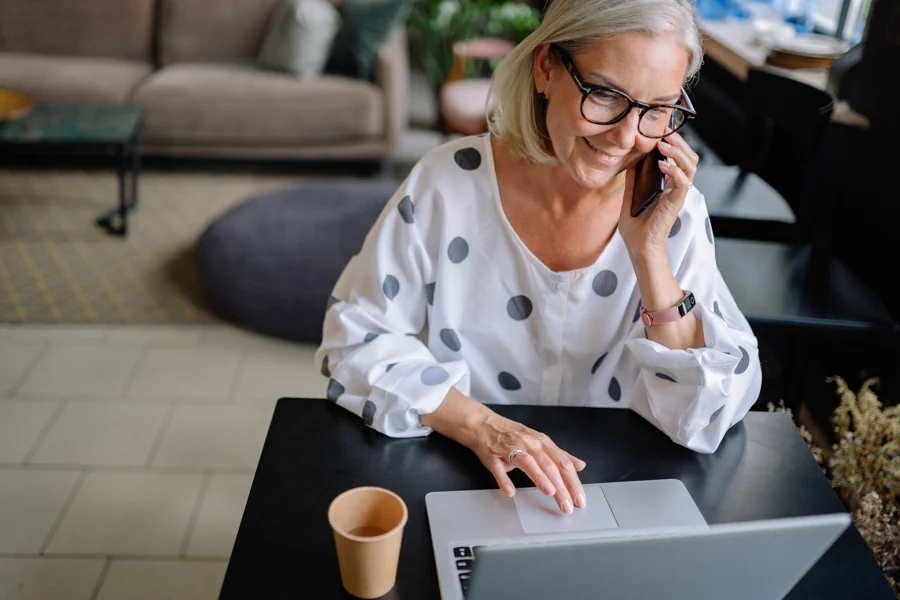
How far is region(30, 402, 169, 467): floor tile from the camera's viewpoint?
2.07 metres

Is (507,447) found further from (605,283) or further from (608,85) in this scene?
(608,85)

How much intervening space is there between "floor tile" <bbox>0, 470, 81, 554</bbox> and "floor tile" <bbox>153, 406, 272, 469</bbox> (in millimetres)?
228

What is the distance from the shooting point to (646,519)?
962 mm

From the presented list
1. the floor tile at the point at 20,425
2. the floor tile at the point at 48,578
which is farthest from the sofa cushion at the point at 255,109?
the floor tile at the point at 48,578

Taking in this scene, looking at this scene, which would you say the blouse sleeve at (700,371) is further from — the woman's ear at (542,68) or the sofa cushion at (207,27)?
the sofa cushion at (207,27)

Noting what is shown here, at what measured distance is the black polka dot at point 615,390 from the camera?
1.32 m

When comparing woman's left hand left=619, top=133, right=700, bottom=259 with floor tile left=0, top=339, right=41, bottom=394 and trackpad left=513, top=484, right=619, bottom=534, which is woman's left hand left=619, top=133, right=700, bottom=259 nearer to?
trackpad left=513, top=484, right=619, bottom=534

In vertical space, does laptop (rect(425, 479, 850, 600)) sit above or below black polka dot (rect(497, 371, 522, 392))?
above

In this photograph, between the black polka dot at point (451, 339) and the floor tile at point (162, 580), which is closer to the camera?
the black polka dot at point (451, 339)

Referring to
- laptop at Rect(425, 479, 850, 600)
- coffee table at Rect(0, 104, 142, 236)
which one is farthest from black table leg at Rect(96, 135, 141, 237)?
laptop at Rect(425, 479, 850, 600)

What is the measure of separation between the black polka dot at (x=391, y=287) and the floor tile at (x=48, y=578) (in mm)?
1023

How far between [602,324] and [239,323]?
5.46 ft

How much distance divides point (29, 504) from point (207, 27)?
8.90ft

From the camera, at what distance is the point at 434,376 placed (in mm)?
1151
